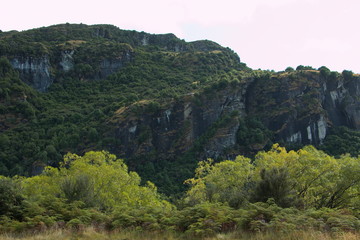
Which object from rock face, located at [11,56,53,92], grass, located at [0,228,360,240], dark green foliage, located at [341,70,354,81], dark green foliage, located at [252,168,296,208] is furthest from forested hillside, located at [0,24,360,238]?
grass, located at [0,228,360,240]

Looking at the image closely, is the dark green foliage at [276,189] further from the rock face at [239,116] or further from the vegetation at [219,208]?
the rock face at [239,116]

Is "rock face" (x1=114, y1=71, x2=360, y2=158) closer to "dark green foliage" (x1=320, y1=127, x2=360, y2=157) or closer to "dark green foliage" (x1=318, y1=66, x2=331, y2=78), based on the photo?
"dark green foliage" (x1=318, y1=66, x2=331, y2=78)

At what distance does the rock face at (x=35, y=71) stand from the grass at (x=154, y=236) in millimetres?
130139

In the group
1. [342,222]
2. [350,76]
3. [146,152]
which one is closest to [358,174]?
[342,222]

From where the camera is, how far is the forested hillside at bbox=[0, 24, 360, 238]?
14406 millimetres

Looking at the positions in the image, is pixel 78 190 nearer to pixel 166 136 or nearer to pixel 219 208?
pixel 219 208

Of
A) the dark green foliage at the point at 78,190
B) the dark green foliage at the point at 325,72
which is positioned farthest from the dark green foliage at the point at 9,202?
the dark green foliage at the point at 325,72

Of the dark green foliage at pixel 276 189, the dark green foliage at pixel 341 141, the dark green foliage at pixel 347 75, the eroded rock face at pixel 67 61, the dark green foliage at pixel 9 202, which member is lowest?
the dark green foliage at pixel 341 141

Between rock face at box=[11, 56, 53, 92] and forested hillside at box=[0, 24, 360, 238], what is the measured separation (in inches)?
17.9

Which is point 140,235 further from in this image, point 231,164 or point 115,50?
point 115,50

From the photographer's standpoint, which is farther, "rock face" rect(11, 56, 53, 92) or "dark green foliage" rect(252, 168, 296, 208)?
"rock face" rect(11, 56, 53, 92)

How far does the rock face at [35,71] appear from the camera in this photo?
12638 centimetres

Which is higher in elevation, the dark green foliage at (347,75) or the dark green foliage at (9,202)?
the dark green foliage at (347,75)

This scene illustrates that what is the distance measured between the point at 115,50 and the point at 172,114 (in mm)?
71892
